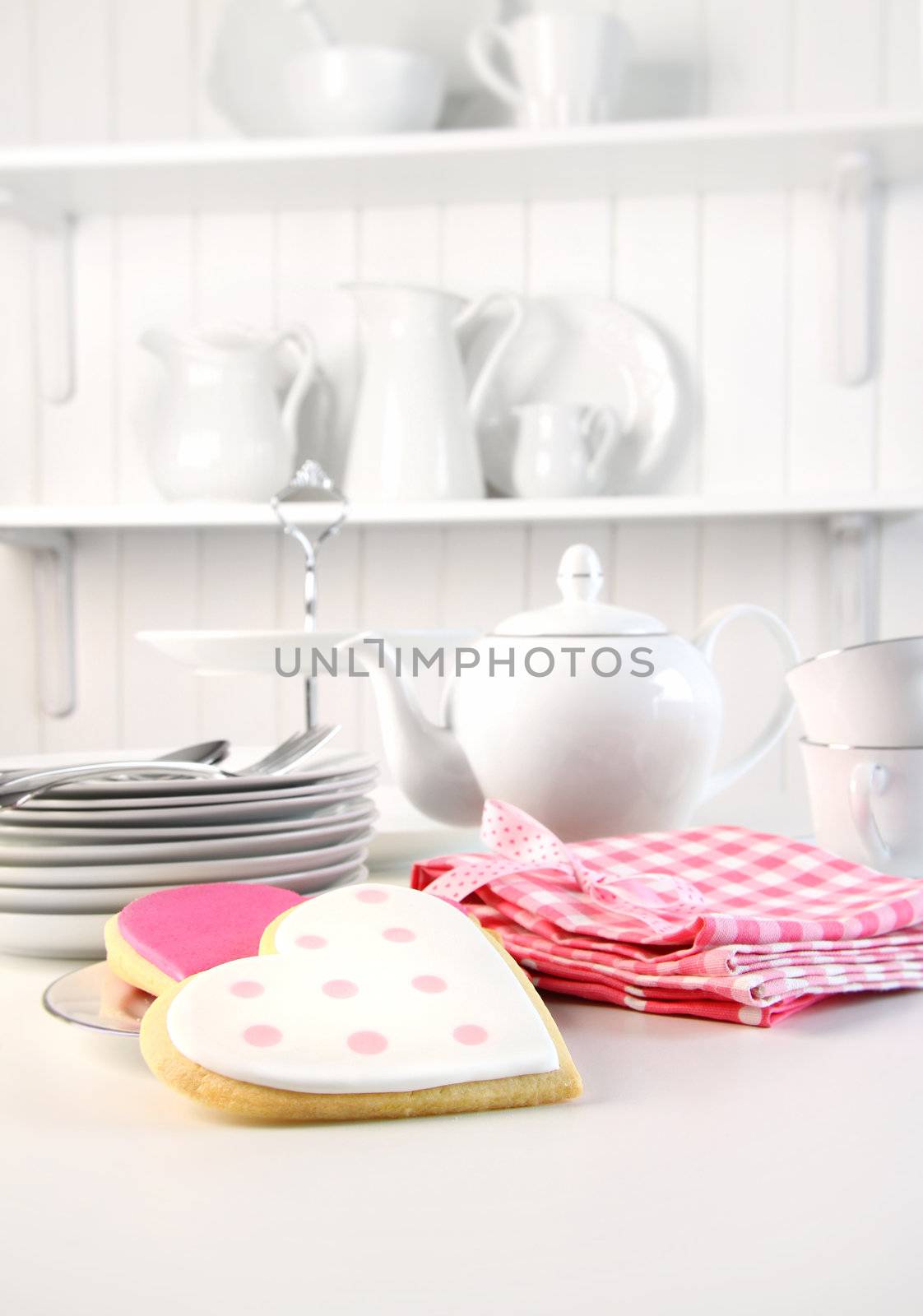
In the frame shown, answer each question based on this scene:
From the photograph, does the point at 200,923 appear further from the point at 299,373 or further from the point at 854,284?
the point at 854,284

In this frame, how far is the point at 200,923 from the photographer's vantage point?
438mm

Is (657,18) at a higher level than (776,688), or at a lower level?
higher

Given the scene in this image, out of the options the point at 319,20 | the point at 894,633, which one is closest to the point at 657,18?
the point at 319,20

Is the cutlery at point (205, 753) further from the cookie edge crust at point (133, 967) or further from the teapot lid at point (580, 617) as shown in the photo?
the cookie edge crust at point (133, 967)

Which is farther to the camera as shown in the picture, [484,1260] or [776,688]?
[776,688]

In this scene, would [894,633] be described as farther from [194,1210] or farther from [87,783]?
[194,1210]

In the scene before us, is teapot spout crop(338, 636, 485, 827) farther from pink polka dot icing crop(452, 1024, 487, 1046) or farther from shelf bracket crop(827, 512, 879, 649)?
shelf bracket crop(827, 512, 879, 649)

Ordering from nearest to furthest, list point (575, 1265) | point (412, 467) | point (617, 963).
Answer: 1. point (575, 1265)
2. point (617, 963)
3. point (412, 467)

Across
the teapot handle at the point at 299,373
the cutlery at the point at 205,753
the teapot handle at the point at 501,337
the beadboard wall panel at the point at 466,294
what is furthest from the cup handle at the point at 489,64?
→ the cutlery at the point at 205,753

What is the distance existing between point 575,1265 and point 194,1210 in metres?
0.09

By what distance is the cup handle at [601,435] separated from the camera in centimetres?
157

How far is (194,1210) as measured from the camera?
11.5 inches

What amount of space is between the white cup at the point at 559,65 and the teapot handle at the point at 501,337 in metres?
0.21

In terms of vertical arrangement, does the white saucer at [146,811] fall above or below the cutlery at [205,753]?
above
